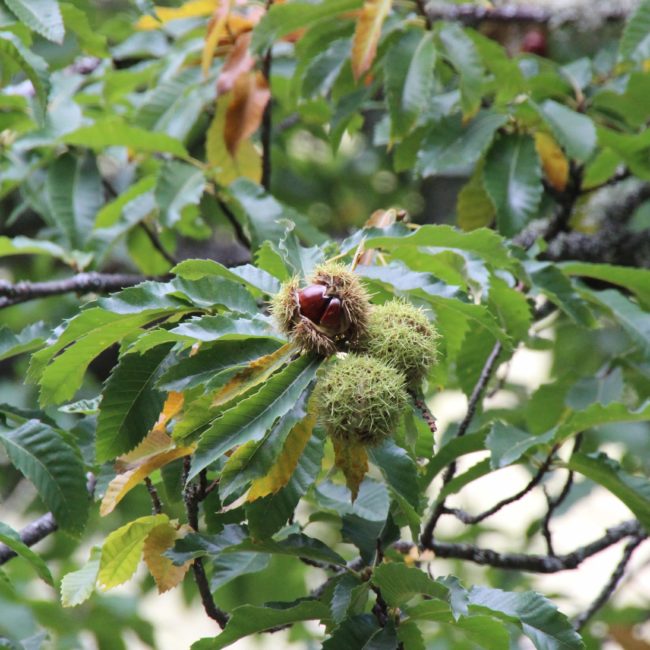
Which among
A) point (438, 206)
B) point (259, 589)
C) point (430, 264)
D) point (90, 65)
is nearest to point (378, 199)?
point (438, 206)

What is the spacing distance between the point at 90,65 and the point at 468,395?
173 cm

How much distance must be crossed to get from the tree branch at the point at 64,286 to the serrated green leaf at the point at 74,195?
0.15 metres

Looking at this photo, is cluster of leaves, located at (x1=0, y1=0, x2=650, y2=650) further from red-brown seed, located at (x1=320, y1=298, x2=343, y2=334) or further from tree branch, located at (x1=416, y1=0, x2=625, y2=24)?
tree branch, located at (x1=416, y1=0, x2=625, y2=24)

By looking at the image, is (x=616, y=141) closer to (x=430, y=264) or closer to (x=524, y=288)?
(x=524, y=288)

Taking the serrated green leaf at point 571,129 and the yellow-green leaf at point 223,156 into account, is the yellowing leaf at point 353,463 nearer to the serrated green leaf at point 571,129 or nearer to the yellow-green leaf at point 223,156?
the serrated green leaf at point 571,129

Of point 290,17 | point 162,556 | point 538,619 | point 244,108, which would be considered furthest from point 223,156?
point 538,619

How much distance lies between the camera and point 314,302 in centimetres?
133

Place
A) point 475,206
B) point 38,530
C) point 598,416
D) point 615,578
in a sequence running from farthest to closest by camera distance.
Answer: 1. point 475,206
2. point 615,578
3. point 38,530
4. point 598,416

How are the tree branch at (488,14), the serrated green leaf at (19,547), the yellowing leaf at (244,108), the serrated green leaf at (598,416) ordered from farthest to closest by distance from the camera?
the tree branch at (488,14) < the yellowing leaf at (244,108) < the serrated green leaf at (598,416) < the serrated green leaf at (19,547)

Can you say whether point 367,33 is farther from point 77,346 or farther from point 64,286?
point 77,346

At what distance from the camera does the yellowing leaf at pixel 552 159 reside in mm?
2436

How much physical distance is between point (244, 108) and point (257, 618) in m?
1.31

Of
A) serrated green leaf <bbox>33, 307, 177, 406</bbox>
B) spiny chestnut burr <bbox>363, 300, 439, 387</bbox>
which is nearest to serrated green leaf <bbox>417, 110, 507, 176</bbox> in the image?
spiny chestnut burr <bbox>363, 300, 439, 387</bbox>

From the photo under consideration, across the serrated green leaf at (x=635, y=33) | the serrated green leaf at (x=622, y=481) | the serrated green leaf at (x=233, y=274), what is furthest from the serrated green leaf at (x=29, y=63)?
the serrated green leaf at (x=635, y=33)
